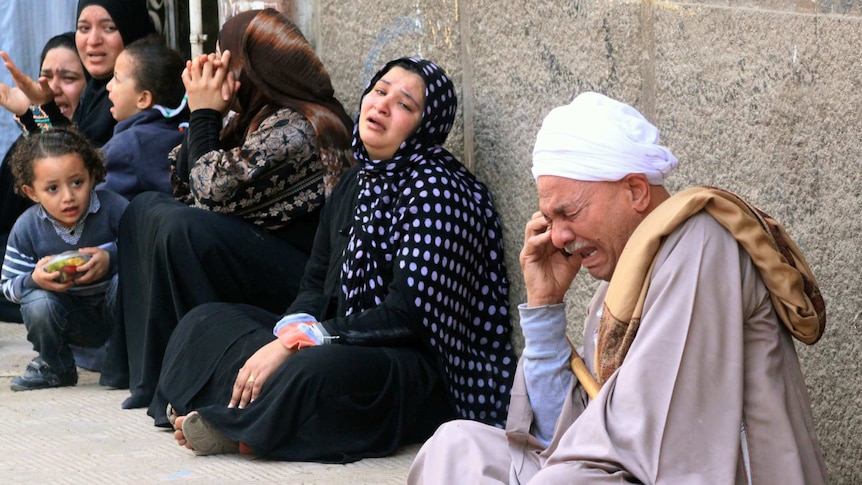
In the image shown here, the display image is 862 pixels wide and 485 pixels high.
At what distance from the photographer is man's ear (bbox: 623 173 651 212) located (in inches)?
103

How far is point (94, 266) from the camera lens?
17.0 feet

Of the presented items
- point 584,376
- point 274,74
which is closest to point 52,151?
point 274,74

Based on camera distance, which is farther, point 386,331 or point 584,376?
point 386,331

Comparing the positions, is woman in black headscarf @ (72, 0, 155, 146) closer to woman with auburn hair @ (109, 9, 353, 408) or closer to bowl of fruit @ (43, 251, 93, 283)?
bowl of fruit @ (43, 251, 93, 283)

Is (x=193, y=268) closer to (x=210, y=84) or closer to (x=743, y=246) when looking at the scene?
(x=210, y=84)

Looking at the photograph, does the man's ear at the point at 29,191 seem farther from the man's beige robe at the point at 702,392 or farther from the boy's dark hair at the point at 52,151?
the man's beige robe at the point at 702,392

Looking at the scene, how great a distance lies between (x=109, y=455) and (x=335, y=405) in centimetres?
83

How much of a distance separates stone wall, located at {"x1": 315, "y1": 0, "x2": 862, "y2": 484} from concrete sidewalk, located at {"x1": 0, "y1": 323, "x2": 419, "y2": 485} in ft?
2.84

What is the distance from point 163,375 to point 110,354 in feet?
3.23

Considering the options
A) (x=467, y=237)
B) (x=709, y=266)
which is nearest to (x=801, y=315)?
(x=709, y=266)

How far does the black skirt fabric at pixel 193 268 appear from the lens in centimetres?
460

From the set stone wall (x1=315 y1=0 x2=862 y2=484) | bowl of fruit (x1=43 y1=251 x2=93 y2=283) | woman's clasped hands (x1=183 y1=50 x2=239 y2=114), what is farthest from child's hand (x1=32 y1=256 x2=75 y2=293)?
stone wall (x1=315 y1=0 x2=862 y2=484)

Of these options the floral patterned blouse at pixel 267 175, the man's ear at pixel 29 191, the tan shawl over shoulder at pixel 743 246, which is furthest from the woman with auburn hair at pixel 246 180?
the tan shawl over shoulder at pixel 743 246

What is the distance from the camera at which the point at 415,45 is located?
4656mm
